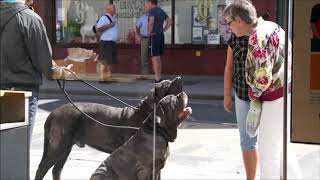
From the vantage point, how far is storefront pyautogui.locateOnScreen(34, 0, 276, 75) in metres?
17.0

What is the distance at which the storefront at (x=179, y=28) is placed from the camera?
17.0 metres

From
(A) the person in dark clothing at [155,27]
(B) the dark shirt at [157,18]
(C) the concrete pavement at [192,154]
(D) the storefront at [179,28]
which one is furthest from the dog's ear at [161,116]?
(D) the storefront at [179,28]

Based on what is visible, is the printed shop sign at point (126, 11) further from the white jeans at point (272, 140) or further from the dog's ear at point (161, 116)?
the dog's ear at point (161, 116)

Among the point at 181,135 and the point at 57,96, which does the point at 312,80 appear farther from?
the point at 57,96

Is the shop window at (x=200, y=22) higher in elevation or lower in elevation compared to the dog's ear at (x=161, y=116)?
higher

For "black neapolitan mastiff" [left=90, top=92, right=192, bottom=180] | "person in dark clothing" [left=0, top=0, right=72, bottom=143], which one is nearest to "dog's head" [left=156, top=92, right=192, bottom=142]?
"black neapolitan mastiff" [left=90, top=92, right=192, bottom=180]

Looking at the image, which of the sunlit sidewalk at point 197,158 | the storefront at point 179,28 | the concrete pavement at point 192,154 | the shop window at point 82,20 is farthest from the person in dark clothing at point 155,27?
the sunlit sidewalk at point 197,158

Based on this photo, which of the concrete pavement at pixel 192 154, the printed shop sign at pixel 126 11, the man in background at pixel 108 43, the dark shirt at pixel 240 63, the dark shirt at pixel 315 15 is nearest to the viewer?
the dark shirt at pixel 315 15

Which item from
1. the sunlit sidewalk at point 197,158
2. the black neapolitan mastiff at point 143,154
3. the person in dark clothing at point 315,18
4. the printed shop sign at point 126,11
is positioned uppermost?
the printed shop sign at point 126,11

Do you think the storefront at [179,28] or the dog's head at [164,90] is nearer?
the dog's head at [164,90]

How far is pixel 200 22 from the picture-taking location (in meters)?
17.4

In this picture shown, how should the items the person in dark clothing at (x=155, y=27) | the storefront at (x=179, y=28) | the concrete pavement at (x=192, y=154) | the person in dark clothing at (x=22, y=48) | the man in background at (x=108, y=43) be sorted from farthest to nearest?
the storefront at (x=179, y=28)
the person in dark clothing at (x=155, y=27)
the concrete pavement at (x=192, y=154)
the man in background at (x=108, y=43)
the person in dark clothing at (x=22, y=48)

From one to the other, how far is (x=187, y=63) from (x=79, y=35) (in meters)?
3.01

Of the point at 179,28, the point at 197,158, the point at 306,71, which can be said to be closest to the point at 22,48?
the point at 306,71
